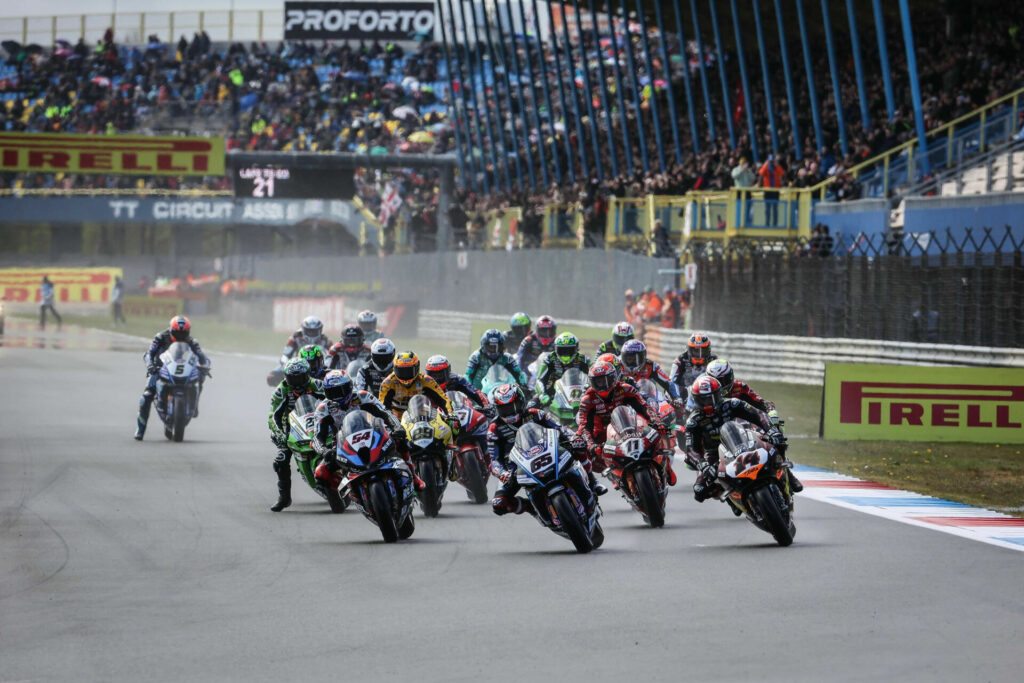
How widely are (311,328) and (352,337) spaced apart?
1554mm

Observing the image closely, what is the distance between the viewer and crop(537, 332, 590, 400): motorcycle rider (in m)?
15.9

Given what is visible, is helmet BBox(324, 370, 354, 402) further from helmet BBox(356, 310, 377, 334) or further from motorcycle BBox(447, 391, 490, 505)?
helmet BBox(356, 310, 377, 334)

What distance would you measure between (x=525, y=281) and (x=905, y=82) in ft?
36.0

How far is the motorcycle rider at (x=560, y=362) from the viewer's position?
15906 mm

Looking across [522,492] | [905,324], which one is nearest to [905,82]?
[905,324]

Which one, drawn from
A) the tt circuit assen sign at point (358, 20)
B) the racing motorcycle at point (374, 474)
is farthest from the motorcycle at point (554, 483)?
the tt circuit assen sign at point (358, 20)

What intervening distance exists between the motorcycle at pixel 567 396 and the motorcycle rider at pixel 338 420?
3.33 m

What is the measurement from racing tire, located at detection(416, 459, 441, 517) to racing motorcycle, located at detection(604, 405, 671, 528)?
1.49 metres

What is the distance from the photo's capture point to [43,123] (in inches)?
2648

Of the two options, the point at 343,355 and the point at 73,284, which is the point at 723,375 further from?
the point at 73,284

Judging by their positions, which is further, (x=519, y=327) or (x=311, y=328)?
(x=311, y=328)

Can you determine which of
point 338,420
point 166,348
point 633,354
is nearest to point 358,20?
point 166,348

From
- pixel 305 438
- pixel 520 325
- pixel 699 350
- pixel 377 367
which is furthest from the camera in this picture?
pixel 520 325

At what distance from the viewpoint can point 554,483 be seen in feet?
37.1
